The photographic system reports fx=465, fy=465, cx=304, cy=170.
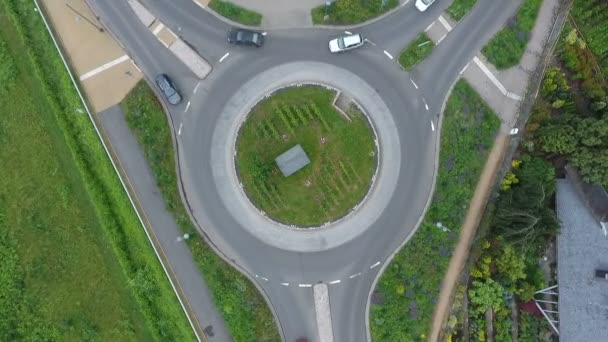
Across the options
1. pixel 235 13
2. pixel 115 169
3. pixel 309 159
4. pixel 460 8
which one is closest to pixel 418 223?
pixel 309 159

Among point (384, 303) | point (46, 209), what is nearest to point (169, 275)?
point (46, 209)

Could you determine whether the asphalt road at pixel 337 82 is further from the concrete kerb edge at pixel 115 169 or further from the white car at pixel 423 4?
the concrete kerb edge at pixel 115 169

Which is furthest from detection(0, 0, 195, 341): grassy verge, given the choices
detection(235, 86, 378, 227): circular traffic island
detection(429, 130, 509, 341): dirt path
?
detection(429, 130, 509, 341): dirt path

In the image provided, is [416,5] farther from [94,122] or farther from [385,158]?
[94,122]

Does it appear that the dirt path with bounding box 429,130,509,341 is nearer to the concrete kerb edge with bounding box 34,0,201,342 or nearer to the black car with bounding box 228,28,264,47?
the concrete kerb edge with bounding box 34,0,201,342

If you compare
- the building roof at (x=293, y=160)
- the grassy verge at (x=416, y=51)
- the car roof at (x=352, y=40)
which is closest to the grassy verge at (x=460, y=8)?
the grassy verge at (x=416, y=51)

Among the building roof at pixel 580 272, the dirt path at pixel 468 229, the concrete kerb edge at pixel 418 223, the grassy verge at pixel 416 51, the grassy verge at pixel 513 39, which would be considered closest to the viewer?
the building roof at pixel 580 272
